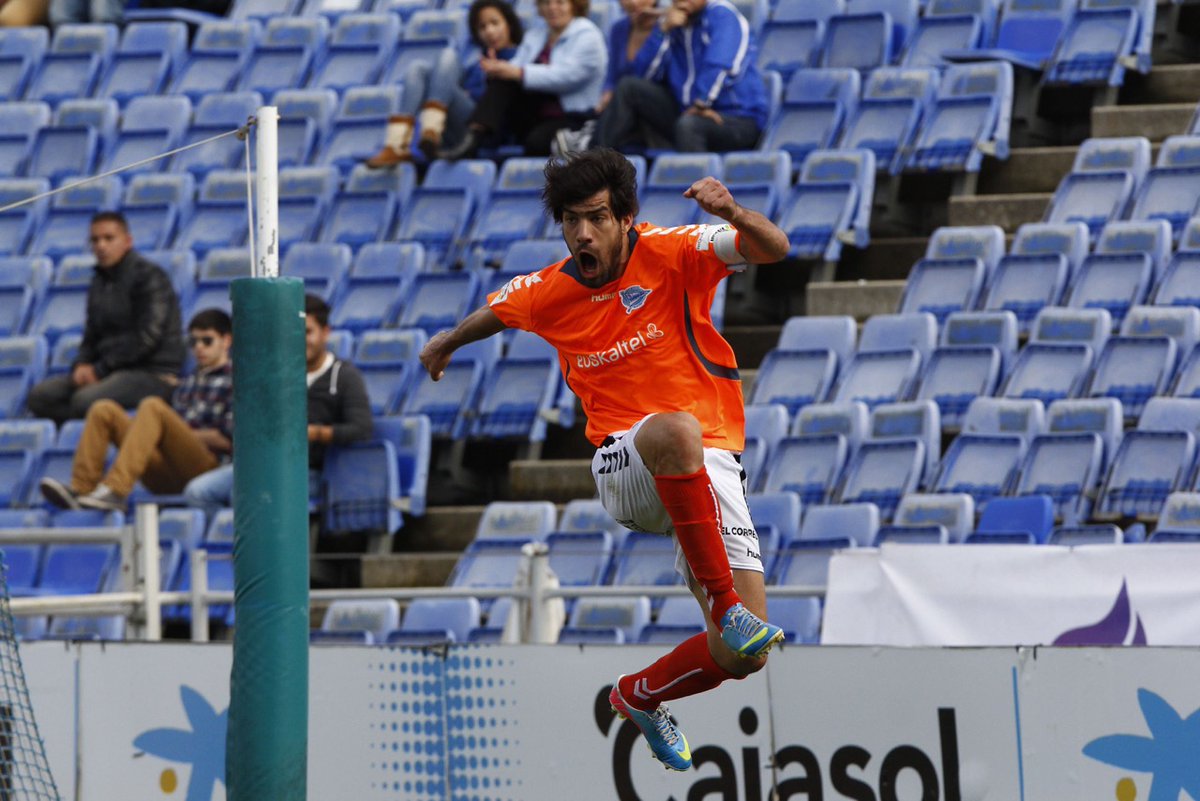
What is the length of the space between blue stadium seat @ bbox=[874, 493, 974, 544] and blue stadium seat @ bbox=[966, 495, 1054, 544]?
10 cm

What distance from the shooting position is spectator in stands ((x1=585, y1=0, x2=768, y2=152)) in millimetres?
13328

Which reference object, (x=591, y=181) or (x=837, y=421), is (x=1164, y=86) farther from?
(x=591, y=181)

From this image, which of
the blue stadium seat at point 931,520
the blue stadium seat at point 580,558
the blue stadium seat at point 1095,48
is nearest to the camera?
the blue stadium seat at point 931,520

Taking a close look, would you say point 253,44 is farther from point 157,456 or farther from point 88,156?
point 157,456

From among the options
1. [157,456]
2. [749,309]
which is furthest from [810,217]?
[157,456]

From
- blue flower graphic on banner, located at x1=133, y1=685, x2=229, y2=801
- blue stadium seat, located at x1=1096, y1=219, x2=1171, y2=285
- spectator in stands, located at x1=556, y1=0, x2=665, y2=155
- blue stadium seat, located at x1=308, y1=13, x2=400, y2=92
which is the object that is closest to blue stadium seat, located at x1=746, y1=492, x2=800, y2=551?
blue stadium seat, located at x1=1096, y1=219, x2=1171, y2=285

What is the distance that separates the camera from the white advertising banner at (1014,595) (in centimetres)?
823

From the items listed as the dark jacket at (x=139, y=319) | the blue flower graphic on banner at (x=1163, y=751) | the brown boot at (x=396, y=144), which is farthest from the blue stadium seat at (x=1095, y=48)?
the blue flower graphic on banner at (x=1163, y=751)

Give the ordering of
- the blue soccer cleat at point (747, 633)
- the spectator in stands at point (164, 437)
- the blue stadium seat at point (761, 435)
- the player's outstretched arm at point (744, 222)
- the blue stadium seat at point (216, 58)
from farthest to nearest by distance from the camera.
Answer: the blue stadium seat at point (216, 58), the spectator in stands at point (164, 437), the blue stadium seat at point (761, 435), the blue soccer cleat at point (747, 633), the player's outstretched arm at point (744, 222)

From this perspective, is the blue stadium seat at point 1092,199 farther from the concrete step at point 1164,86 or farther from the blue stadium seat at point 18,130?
the blue stadium seat at point 18,130

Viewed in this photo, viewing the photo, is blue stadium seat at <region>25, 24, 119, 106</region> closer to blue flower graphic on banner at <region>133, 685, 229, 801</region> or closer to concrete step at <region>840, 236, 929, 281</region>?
concrete step at <region>840, 236, 929, 281</region>

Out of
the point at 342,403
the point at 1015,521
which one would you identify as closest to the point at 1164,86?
the point at 1015,521

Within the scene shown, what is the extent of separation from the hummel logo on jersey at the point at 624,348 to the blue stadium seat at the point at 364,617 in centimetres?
437

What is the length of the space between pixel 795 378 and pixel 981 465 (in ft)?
5.09
